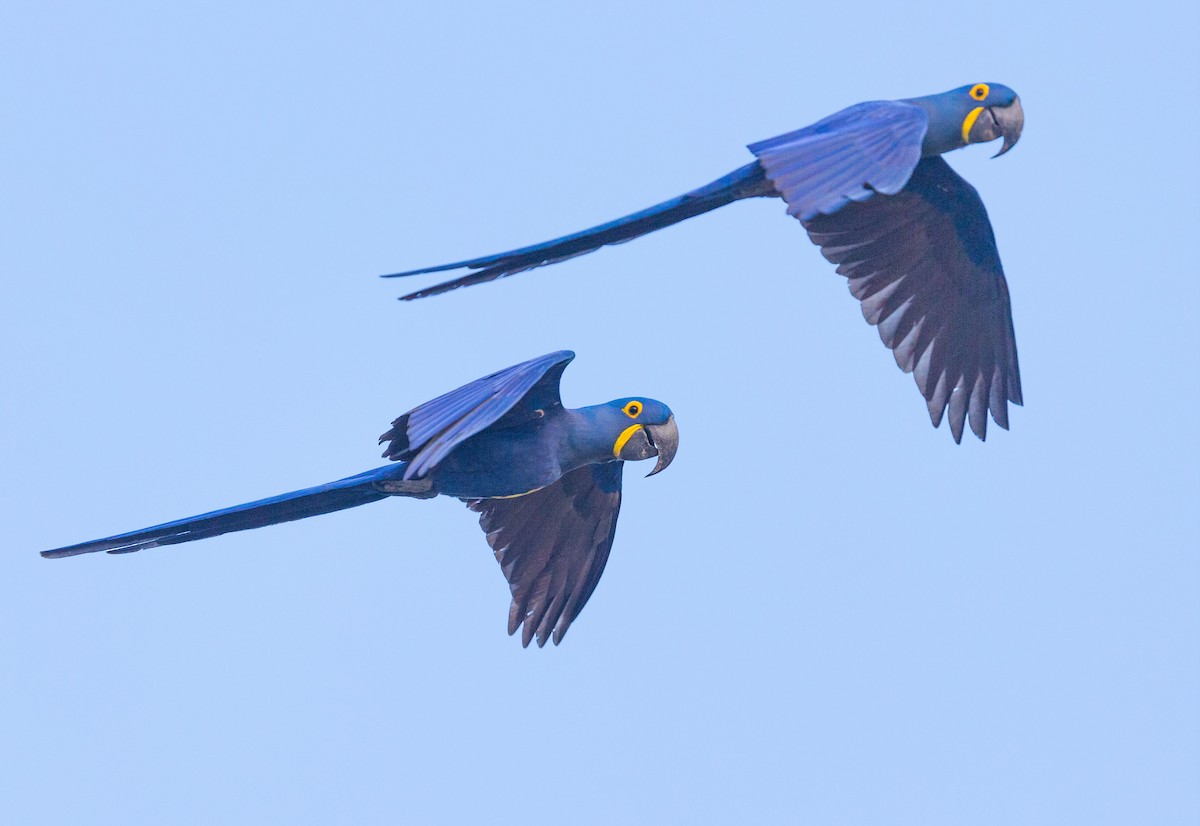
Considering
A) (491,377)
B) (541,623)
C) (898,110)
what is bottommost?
(541,623)

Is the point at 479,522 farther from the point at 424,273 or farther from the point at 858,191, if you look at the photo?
the point at 858,191

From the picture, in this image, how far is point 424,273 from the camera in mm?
10219

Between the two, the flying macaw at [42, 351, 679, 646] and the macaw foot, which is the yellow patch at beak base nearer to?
the flying macaw at [42, 351, 679, 646]

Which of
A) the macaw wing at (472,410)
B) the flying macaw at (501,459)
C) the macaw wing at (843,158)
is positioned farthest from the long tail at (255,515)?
the macaw wing at (843,158)

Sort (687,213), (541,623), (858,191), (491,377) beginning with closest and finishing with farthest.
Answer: (858,191), (491,377), (687,213), (541,623)

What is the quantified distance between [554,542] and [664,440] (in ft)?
4.21

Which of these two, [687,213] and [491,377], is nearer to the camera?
[491,377]

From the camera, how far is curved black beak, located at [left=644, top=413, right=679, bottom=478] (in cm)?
1083

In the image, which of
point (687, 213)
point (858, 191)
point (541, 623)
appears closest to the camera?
point (858, 191)

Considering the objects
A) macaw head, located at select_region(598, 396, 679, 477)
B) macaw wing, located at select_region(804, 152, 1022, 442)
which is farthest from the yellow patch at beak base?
macaw wing, located at select_region(804, 152, 1022, 442)

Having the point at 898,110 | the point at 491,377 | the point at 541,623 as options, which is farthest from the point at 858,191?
the point at 541,623

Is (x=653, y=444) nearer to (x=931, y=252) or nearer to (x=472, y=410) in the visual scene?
(x=472, y=410)

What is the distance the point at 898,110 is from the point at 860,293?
1668 mm

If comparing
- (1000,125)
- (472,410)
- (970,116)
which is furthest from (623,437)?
(1000,125)
